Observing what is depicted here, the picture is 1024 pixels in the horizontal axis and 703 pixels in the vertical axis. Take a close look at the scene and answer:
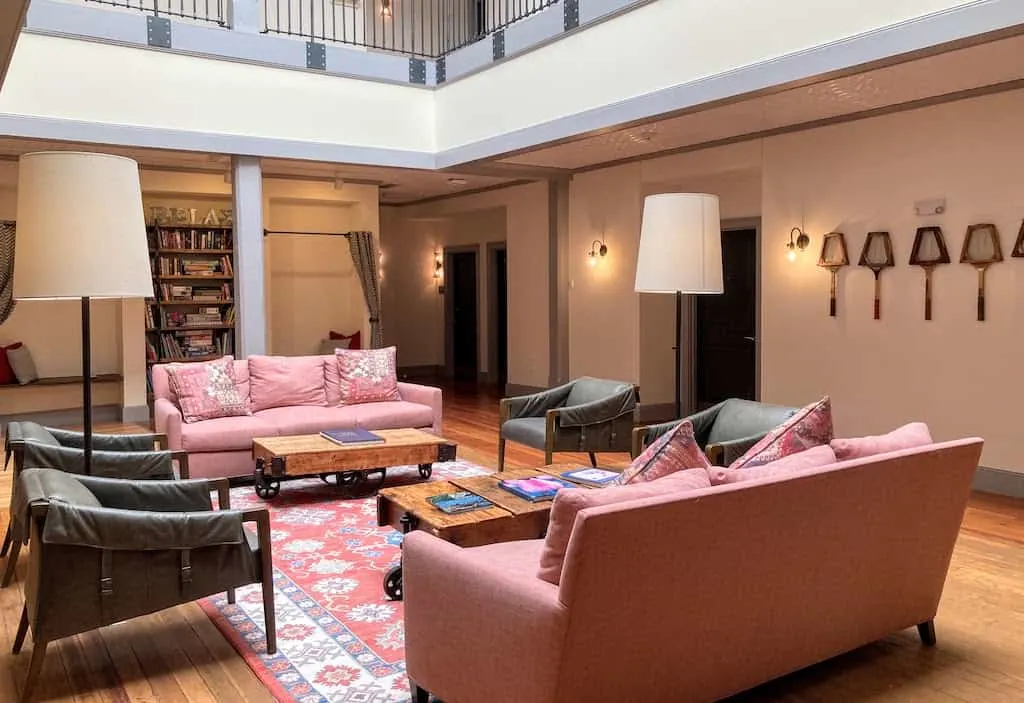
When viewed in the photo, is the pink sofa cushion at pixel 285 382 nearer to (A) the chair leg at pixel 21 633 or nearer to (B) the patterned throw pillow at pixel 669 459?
(A) the chair leg at pixel 21 633

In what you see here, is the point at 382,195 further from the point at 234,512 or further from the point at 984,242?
the point at 234,512

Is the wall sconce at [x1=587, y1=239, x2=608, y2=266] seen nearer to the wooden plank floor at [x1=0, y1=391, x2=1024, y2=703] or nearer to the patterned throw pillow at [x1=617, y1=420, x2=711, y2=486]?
the wooden plank floor at [x1=0, y1=391, x2=1024, y2=703]

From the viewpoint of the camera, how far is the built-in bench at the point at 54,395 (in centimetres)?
868

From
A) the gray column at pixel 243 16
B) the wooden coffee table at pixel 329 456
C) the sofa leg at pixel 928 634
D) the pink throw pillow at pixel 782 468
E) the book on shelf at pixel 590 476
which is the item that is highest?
the gray column at pixel 243 16

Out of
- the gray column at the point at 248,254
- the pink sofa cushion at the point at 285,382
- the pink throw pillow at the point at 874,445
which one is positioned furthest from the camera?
the gray column at the point at 248,254

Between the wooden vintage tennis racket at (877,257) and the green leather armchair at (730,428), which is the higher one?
the wooden vintage tennis racket at (877,257)

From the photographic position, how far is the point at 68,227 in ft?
10.4

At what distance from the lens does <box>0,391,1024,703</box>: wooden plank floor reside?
2.93 metres

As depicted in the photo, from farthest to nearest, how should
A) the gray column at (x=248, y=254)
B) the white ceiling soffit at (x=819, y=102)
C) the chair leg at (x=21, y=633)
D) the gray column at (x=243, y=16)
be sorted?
the gray column at (x=248, y=254) < the gray column at (x=243, y=16) < the white ceiling soffit at (x=819, y=102) < the chair leg at (x=21, y=633)

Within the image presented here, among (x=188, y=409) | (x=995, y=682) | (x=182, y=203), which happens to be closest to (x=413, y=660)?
(x=995, y=682)

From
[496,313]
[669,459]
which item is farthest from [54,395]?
[669,459]

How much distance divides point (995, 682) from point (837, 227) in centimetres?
444

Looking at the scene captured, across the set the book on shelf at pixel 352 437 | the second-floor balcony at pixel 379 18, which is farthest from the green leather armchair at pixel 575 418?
the second-floor balcony at pixel 379 18

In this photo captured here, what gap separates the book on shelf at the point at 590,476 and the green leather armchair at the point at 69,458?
2070mm
